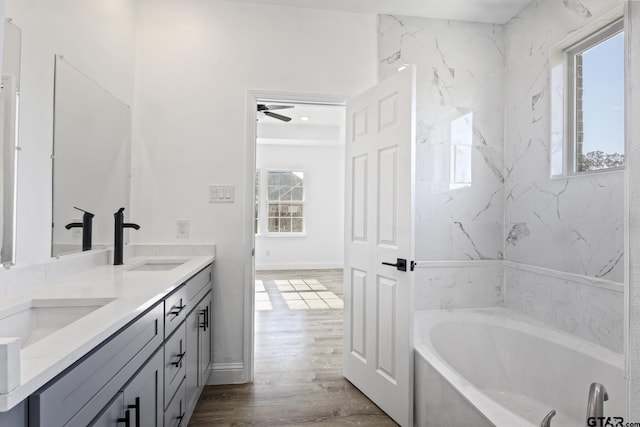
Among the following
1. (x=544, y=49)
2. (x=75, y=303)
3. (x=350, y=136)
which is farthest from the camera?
(x=350, y=136)

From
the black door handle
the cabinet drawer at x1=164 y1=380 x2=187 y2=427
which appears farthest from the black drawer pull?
the black door handle

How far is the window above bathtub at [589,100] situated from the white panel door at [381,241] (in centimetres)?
109

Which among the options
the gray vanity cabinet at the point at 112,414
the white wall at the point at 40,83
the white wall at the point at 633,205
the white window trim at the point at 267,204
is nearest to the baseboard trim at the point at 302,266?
the white window trim at the point at 267,204

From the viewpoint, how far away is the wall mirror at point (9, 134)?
1294 mm

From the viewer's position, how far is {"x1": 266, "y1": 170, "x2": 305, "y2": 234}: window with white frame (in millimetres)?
7375

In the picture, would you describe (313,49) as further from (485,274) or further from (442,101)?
(485,274)

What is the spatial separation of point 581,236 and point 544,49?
127cm

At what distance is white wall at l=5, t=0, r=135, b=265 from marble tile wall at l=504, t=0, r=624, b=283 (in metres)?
2.79

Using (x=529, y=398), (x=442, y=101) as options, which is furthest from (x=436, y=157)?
(x=529, y=398)

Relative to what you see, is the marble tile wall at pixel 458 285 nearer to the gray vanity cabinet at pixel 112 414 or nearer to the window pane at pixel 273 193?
the gray vanity cabinet at pixel 112 414

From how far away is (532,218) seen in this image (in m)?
2.44

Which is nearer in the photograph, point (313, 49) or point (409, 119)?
point (409, 119)

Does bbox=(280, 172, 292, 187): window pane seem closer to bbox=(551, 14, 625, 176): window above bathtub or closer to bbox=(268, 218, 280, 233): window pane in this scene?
bbox=(268, 218, 280, 233): window pane

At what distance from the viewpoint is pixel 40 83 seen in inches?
60.0
